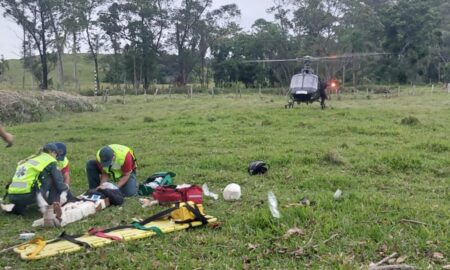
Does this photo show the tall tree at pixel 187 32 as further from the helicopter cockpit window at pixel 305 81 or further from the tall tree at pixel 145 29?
the helicopter cockpit window at pixel 305 81

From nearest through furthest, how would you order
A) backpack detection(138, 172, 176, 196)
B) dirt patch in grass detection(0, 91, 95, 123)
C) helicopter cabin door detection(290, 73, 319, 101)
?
backpack detection(138, 172, 176, 196) → dirt patch in grass detection(0, 91, 95, 123) → helicopter cabin door detection(290, 73, 319, 101)

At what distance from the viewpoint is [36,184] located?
6.54 m

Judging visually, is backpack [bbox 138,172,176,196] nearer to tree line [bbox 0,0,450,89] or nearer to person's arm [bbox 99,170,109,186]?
person's arm [bbox 99,170,109,186]

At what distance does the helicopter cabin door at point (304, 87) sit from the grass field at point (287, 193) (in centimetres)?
592

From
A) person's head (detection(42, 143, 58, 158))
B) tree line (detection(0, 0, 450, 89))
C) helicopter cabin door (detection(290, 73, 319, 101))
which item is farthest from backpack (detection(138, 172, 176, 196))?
tree line (detection(0, 0, 450, 89))

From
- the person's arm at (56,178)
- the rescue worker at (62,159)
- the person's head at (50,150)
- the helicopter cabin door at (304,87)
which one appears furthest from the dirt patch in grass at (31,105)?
the person's arm at (56,178)

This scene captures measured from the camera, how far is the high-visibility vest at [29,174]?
21.4 ft

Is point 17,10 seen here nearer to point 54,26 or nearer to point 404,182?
point 54,26

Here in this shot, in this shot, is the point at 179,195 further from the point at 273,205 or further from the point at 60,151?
the point at 60,151

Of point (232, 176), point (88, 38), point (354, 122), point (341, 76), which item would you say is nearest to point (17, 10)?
point (88, 38)

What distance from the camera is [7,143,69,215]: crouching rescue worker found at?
653 cm

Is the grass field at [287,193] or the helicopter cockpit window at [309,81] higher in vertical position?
the helicopter cockpit window at [309,81]

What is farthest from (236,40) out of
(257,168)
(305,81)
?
(257,168)

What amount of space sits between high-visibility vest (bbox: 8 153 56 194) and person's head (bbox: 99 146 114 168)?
0.92 m
